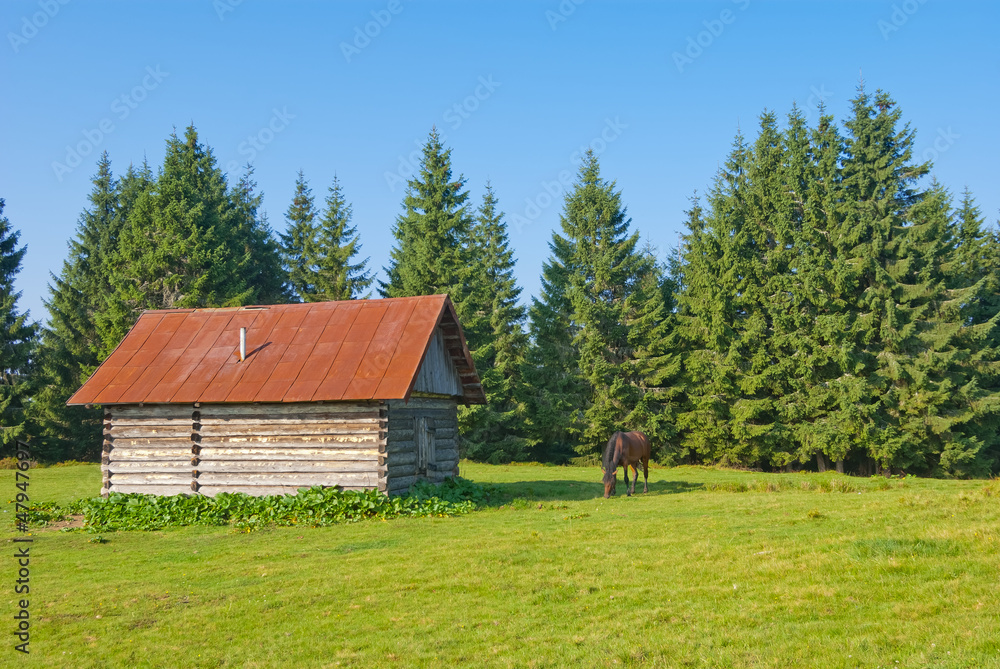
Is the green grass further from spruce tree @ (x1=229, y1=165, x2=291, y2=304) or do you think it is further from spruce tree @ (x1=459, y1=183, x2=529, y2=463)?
spruce tree @ (x1=229, y1=165, x2=291, y2=304)

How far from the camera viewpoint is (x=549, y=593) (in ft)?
32.1

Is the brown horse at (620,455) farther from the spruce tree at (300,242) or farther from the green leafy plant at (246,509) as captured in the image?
the spruce tree at (300,242)

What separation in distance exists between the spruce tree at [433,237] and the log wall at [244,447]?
76.1 feet

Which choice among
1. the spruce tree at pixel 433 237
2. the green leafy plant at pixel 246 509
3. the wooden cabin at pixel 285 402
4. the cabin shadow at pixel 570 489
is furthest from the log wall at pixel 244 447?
the spruce tree at pixel 433 237

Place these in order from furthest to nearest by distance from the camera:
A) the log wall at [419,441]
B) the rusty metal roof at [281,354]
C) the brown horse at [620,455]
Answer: the brown horse at [620,455]
the log wall at [419,441]
the rusty metal roof at [281,354]

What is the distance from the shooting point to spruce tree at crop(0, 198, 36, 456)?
39.3 m

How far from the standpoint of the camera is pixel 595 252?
44.6 meters

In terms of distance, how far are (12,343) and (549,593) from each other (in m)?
42.2

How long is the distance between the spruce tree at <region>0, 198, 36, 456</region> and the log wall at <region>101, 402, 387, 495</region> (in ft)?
79.6

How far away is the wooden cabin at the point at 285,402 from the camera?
61.5 ft

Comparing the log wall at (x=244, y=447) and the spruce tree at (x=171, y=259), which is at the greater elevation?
the spruce tree at (x=171, y=259)

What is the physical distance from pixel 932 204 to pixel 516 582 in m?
38.9

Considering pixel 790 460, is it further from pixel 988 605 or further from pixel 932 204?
pixel 988 605

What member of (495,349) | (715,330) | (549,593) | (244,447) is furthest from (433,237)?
(549,593)
